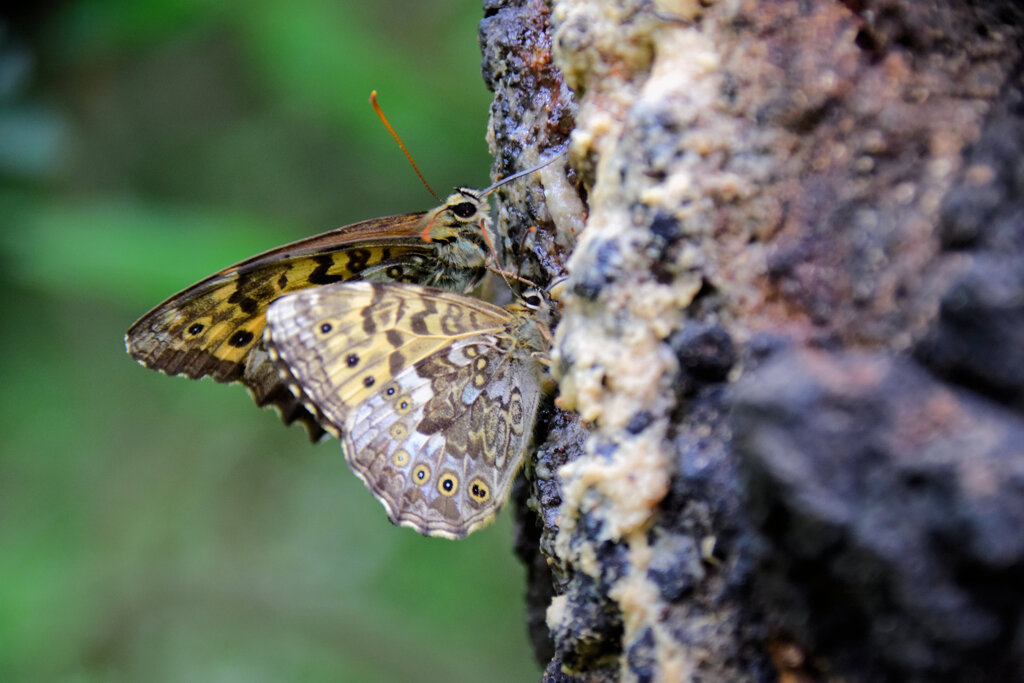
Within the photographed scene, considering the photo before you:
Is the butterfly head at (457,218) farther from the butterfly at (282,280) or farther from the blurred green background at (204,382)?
the blurred green background at (204,382)

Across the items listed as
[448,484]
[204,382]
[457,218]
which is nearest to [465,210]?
[457,218]

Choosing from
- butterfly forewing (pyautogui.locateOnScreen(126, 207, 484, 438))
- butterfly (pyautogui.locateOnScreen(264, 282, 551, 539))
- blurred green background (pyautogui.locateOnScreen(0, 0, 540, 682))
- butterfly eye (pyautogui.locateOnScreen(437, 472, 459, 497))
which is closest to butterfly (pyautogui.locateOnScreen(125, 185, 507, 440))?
butterfly forewing (pyautogui.locateOnScreen(126, 207, 484, 438))

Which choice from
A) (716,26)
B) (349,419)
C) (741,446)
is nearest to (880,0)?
(716,26)

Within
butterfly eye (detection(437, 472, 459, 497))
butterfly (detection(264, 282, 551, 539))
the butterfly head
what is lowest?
butterfly eye (detection(437, 472, 459, 497))

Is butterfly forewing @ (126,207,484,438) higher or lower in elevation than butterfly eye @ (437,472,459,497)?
higher

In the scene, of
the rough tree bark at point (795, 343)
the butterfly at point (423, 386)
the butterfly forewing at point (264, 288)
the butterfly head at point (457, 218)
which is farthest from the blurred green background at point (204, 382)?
the rough tree bark at point (795, 343)

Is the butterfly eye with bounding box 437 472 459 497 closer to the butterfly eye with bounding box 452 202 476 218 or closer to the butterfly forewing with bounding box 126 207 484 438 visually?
the butterfly forewing with bounding box 126 207 484 438
